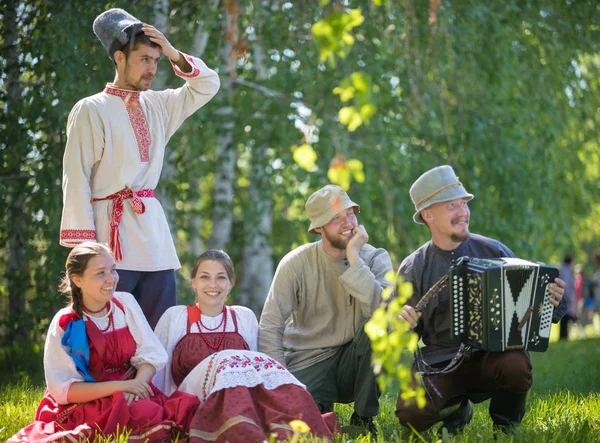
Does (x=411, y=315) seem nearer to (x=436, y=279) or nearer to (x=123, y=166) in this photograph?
(x=436, y=279)

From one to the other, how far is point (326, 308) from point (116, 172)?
52.7 inches

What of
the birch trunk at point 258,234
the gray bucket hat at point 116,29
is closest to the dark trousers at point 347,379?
the gray bucket hat at point 116,29

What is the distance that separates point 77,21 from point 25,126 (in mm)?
945

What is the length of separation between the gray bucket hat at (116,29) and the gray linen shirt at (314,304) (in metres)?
1.43

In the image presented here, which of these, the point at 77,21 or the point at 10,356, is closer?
the point at 77,21

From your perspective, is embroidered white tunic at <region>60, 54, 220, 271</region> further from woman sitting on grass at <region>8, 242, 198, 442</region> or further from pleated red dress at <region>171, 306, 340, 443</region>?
pleated red dress at <region>171, 306, 340, 443</region>

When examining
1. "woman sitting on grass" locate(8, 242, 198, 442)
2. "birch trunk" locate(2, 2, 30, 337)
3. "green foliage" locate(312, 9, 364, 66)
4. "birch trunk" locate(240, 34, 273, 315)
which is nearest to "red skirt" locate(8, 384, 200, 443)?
"woman sitting on grass" locate(8, 242, 198, 442)

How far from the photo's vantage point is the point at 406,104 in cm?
905

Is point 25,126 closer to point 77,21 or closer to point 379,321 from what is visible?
point 77,21

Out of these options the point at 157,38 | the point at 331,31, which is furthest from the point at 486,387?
the point at 331,31

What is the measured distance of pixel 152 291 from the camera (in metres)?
4.89

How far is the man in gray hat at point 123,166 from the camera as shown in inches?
183

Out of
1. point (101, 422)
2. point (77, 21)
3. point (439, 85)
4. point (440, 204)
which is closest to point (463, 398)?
point (440, 204)

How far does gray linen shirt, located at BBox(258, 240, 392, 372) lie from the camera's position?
515cm
